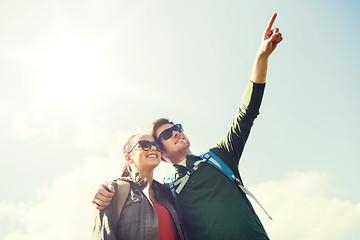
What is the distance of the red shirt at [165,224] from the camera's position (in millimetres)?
3678

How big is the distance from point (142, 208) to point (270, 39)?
3423mm

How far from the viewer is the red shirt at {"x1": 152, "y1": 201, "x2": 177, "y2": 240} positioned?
12.1ft

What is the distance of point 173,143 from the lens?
5566 millimetres

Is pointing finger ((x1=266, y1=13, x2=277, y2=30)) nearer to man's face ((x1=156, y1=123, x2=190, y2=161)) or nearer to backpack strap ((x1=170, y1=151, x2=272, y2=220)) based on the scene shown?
backpack strap ((x1=170, y1=151, x2=272, y2=220))

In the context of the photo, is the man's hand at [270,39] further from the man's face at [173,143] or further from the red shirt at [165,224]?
the red shirt at [165,224]

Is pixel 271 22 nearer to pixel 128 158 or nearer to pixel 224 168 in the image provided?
pixel 224 168

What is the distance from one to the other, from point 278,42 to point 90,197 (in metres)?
3.91

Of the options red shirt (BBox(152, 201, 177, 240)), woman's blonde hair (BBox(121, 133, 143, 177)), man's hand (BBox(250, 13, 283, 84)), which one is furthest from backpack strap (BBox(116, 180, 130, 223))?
man's hand (BBox(250, 13, 283, 84))

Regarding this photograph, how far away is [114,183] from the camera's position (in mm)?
3818

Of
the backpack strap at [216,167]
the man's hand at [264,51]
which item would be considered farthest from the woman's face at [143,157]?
the man's hand at [264,51]

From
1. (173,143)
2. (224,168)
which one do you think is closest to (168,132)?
(173,143)

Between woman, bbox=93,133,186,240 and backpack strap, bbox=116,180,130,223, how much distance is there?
4cm

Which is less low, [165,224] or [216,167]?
[216,167]

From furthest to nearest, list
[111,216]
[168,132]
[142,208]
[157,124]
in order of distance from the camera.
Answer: [157,124] < [168,132] < [142,208] < [111,216]
